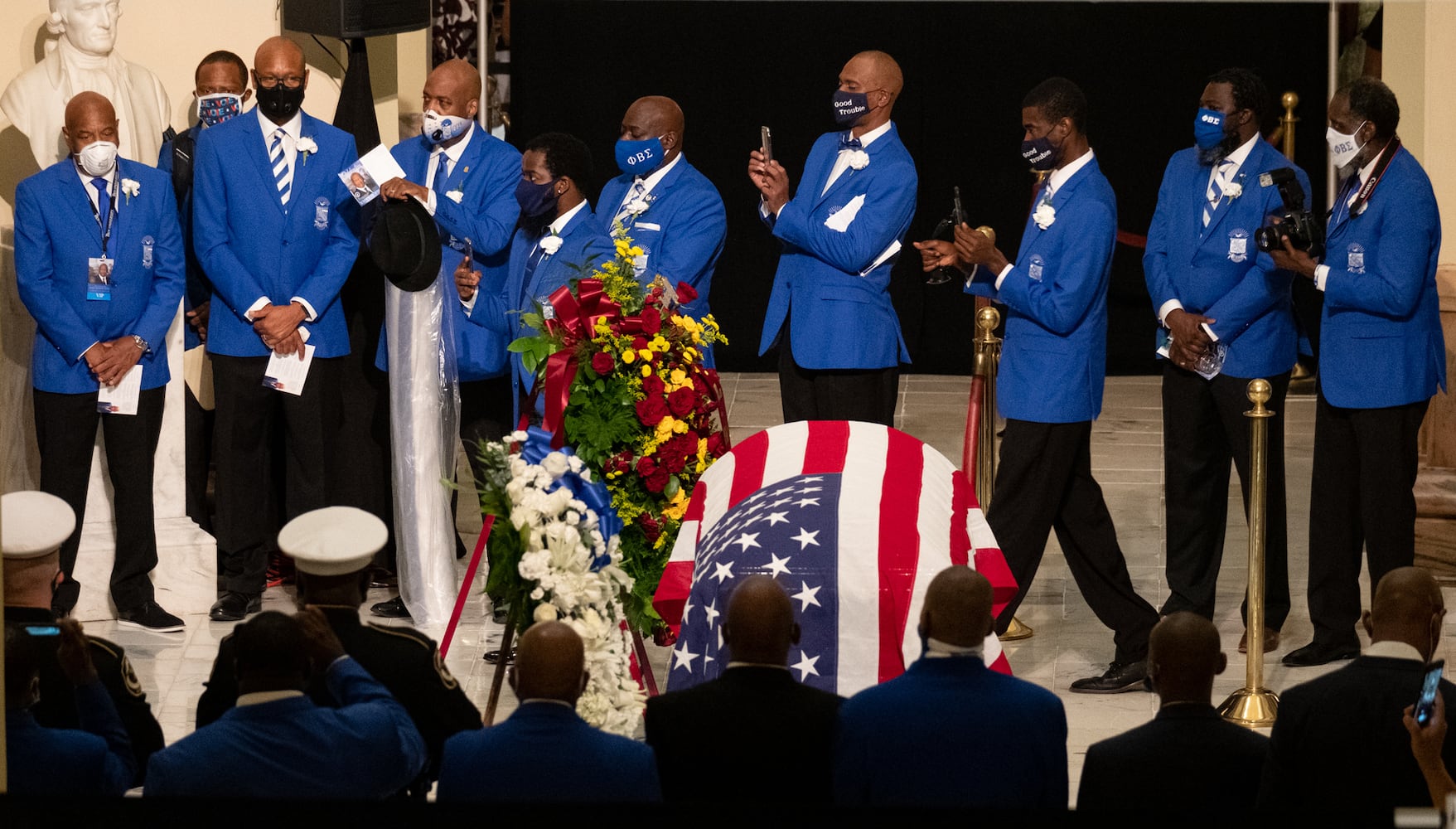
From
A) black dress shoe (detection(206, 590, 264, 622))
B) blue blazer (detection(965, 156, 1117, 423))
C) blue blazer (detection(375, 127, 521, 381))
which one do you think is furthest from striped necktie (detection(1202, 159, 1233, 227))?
black dress shoe (detection(206, 590, 264, 622))

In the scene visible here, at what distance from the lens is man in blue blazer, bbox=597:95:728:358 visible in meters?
6.92

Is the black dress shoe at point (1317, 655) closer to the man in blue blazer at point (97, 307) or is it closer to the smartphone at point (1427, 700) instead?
the smartphone at point (1427, 700)

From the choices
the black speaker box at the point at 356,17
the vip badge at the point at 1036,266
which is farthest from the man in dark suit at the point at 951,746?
the black speaker box at the point at 356,17

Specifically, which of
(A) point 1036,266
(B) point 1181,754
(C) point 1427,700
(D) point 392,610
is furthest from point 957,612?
(D) point 392,610

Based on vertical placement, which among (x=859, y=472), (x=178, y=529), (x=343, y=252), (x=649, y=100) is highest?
(x=649, y=100)

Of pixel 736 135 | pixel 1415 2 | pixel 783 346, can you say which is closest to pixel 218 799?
pixel 783 346

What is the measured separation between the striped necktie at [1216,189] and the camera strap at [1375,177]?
16.2 inches

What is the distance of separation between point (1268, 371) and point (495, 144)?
2.81 meters

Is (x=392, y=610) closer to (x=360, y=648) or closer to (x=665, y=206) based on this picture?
(x=665, y=206)

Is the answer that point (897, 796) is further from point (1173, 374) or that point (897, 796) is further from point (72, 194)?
point (72, 194)

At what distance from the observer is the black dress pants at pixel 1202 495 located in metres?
6.62

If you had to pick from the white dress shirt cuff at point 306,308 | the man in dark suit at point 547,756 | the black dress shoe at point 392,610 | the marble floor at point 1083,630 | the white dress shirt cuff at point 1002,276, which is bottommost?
the marble floor at point 1083,630

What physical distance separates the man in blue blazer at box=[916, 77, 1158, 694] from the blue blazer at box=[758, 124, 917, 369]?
0.41 meters

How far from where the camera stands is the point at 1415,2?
7.65m
